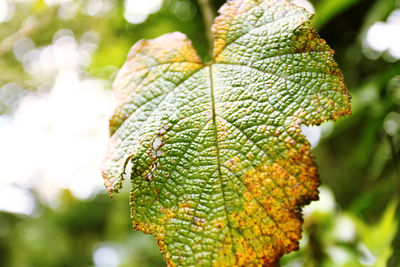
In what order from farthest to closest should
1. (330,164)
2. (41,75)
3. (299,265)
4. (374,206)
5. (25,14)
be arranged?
(41,75) → (25,14) → (330,164) → (374,206) → (299,265)

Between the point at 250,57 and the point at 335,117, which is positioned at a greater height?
the point at 250,57

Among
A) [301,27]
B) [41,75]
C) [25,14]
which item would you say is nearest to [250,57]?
[301,27]

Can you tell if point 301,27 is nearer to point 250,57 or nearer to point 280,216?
point 250,57

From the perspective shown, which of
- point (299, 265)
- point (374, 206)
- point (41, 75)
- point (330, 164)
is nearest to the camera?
point (299, 265)

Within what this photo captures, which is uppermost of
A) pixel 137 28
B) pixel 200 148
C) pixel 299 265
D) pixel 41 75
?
pixel 41 75

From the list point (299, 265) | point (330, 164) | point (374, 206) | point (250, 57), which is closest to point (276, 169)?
point (250, 57)

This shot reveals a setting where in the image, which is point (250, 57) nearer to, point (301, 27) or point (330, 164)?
point (301, 27)

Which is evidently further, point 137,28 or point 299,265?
point 137,28
